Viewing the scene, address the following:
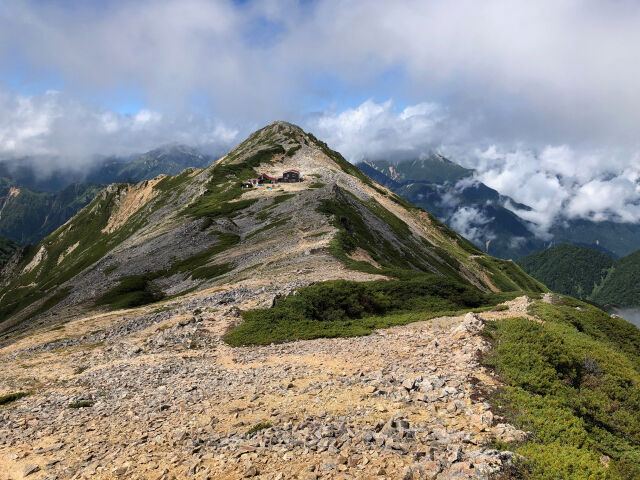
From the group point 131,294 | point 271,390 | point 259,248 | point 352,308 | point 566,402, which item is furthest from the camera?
point 131,294

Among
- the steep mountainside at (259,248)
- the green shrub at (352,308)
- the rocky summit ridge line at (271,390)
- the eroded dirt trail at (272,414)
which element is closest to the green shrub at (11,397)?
the rocky summit ridge line at (271,390)

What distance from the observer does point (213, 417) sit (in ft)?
53.3

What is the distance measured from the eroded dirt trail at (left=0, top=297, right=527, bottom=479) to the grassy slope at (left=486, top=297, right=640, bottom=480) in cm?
97

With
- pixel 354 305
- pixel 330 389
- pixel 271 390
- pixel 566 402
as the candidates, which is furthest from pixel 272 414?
pixel 354 305

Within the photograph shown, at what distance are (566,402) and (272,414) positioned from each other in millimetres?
12001

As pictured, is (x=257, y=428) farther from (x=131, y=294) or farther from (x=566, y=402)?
(x=131, y=294)

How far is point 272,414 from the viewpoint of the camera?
1582 cm

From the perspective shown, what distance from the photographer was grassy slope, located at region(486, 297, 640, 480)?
36.8ft

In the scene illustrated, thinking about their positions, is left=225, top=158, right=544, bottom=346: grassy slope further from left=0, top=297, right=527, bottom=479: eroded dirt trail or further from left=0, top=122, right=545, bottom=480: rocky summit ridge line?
left=0, top=297, right=527, bottom=479: eroded dirt trail

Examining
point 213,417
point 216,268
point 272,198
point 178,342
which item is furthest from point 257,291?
point 272,198

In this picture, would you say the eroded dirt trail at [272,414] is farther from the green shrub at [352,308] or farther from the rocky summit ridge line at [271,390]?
the green shrub at [352,308]

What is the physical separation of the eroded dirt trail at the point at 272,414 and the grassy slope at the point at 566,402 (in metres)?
0.97

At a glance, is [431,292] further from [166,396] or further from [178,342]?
[166,396]

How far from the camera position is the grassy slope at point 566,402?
11.2 meters
